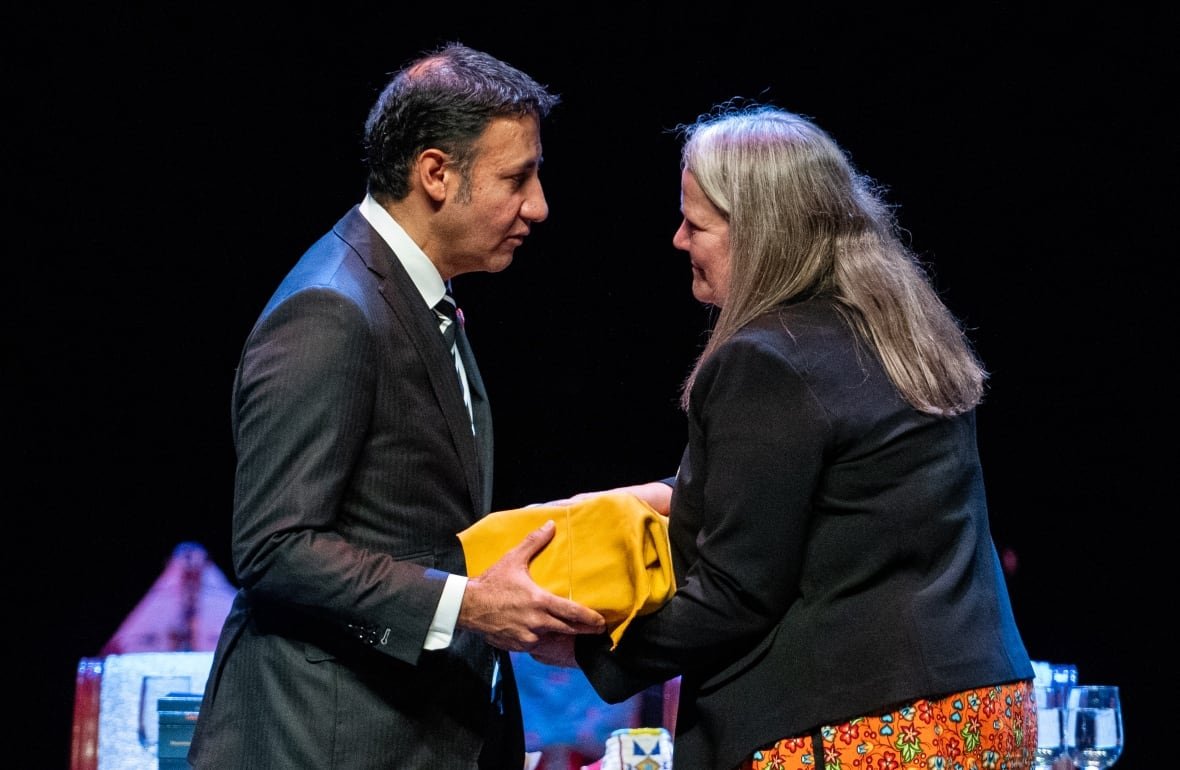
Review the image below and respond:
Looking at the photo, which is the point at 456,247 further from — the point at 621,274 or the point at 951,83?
the point at 951,83

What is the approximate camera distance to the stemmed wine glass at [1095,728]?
2545 mm

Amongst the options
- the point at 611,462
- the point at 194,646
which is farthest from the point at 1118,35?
the point at 194,646

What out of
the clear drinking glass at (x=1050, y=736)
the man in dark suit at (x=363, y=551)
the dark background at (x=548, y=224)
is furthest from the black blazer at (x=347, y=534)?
the dark background at (x=548, y=224)

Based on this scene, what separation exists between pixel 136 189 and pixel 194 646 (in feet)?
3.85

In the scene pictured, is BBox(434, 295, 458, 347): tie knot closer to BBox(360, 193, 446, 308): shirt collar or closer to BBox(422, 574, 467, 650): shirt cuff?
BBox(360, 193, 446, 308): shirt collar

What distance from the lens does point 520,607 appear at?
159 centimetres

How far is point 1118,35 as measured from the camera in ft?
10.5

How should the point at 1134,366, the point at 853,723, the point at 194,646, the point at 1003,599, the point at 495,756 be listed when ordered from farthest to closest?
the point at 1134,366
the point at 194,646
the point at 495,756
the point at 1003,599
the point at 853,723

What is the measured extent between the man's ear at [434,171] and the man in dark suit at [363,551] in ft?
0.28

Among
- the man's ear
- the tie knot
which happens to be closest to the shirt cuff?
the tie knot

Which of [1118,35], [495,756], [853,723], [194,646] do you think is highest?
[1118,35]

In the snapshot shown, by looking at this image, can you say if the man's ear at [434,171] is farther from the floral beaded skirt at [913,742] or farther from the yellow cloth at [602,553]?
the floral beaded skirt at [913,742]

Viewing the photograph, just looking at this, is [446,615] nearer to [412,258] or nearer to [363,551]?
[363,551]

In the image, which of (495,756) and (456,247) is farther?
(456,247)
